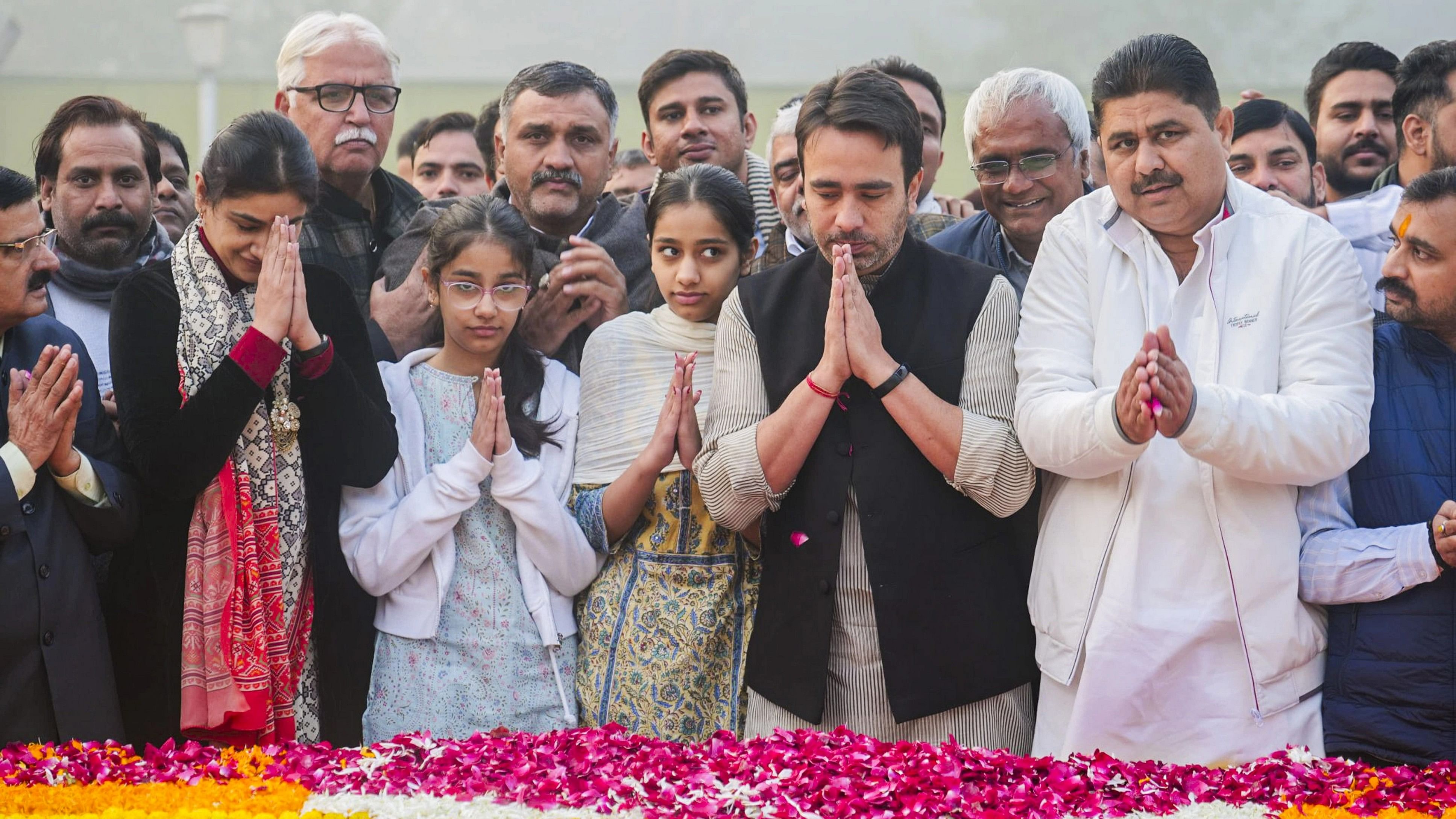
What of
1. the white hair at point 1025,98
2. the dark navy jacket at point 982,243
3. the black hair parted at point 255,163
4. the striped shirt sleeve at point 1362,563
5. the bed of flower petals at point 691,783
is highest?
the white hair at point 1025,98

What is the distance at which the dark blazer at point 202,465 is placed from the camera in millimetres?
3074

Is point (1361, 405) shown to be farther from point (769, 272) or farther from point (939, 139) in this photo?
point (939, 139)

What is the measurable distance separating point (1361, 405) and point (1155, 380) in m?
0.53

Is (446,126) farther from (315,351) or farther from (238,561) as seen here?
(238,561)

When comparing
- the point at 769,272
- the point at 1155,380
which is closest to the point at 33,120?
the point at 769,272

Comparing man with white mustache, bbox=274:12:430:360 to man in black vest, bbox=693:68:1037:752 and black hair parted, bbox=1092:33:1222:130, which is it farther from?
black hair parted, bbox=1092:33:1222:130

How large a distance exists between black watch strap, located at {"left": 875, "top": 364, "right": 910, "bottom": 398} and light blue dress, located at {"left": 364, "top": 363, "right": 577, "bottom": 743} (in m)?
1.04

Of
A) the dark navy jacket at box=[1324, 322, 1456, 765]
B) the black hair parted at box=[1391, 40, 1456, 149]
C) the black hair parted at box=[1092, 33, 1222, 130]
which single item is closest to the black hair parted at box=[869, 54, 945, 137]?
the black hair parted at box=[1391, 40, 1456, 149]

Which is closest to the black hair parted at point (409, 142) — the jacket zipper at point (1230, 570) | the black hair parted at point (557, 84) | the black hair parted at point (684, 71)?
the black hair parted at point (684, 71)

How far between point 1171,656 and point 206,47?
314 inches

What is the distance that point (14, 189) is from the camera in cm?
321

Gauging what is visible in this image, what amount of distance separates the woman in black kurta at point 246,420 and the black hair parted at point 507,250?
326mm

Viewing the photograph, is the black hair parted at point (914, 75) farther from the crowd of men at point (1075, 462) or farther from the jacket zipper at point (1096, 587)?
the jacket zipper at point (1096, 587)

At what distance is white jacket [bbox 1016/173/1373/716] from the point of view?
8.88ft
